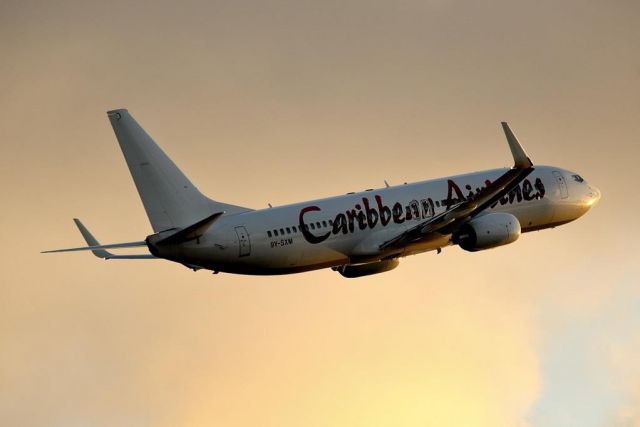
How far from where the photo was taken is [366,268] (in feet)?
321

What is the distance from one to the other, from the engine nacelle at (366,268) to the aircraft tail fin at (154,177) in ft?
42.0

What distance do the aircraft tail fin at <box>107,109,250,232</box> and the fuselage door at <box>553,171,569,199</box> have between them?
2371 cm

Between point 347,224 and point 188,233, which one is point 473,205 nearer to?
point 347,224

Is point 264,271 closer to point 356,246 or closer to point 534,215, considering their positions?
point 356,246

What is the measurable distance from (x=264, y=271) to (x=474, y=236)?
11.7 metres

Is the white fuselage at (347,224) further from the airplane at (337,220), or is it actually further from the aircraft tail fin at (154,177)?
the aircraft tail fin at (154,177)

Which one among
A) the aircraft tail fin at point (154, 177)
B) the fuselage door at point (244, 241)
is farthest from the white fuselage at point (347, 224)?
the aircraft tail fin at point (154, 177)

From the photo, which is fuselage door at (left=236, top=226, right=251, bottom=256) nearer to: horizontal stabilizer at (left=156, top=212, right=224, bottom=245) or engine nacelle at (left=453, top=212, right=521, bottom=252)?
horizontal stabilizer at (left=156, top=212, right=224, bottom=245)

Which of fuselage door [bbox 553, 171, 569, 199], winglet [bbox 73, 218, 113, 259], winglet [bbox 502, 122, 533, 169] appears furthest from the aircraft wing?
winglet [bbox 73, 218, 113, 259]

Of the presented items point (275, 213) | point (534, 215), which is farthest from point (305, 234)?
point (534, 215)

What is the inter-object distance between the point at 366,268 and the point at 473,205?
969 cm

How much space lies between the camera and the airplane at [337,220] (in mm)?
86438

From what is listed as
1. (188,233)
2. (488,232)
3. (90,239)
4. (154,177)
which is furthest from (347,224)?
(90,239)

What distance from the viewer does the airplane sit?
86.4m
